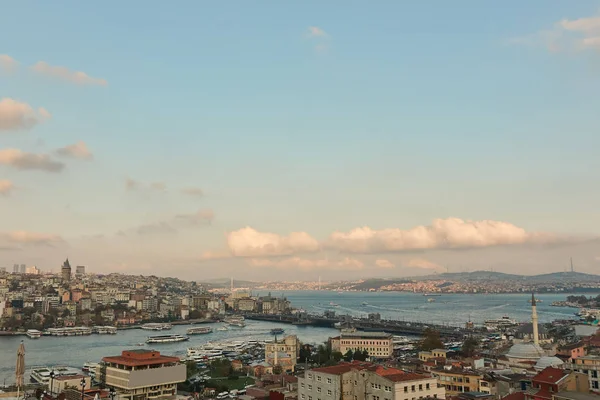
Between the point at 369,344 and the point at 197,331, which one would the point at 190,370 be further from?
the point at 197,331

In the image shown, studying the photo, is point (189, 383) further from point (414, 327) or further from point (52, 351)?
point (414, 327)

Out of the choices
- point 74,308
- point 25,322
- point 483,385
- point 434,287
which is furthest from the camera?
point 434,287

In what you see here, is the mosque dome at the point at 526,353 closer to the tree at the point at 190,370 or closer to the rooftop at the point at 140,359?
the rooftop at the point at 140,359

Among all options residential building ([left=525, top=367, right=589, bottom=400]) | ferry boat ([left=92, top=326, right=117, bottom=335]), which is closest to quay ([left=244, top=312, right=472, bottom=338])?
ferry boat ([left=92, top=326, right=117, bottom=335])

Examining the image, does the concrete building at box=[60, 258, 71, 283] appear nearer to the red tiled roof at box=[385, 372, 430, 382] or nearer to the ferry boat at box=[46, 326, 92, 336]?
the ferry boat at box=[46, 326, 92, 336]

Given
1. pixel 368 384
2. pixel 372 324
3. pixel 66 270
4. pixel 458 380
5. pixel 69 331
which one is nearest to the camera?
pixel 368 384

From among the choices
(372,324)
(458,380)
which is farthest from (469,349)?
(372,324)

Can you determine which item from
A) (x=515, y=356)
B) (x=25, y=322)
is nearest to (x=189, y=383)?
(x=515, y=356)
